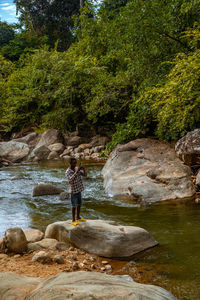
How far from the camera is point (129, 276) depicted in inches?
142

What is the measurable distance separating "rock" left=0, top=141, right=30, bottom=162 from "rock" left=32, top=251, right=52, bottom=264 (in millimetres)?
11776

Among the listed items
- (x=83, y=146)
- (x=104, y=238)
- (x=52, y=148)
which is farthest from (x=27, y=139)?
(x=104, y=238)

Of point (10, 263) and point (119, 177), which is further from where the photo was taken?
point (119, 177)

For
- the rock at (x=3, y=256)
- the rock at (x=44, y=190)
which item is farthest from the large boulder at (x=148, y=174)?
the rock at (x=3, y=256)

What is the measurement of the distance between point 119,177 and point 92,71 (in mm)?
9269

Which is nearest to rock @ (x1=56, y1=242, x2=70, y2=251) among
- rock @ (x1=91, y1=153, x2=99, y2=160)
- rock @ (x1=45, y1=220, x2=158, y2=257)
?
rock @ (x1=45, y1=220, x2=158, y2=257)

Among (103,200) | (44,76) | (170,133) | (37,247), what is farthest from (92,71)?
(37,247)

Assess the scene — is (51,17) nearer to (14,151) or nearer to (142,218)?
(14,151)

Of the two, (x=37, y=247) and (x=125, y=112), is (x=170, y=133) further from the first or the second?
(x=37, y=247)

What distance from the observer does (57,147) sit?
54.9 feet

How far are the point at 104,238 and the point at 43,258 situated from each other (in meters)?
1.01

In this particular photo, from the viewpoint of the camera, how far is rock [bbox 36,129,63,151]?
57.6ft

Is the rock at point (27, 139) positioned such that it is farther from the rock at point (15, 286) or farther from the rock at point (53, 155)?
the rock at point (15, 286)

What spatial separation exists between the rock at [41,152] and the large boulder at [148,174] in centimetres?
633
